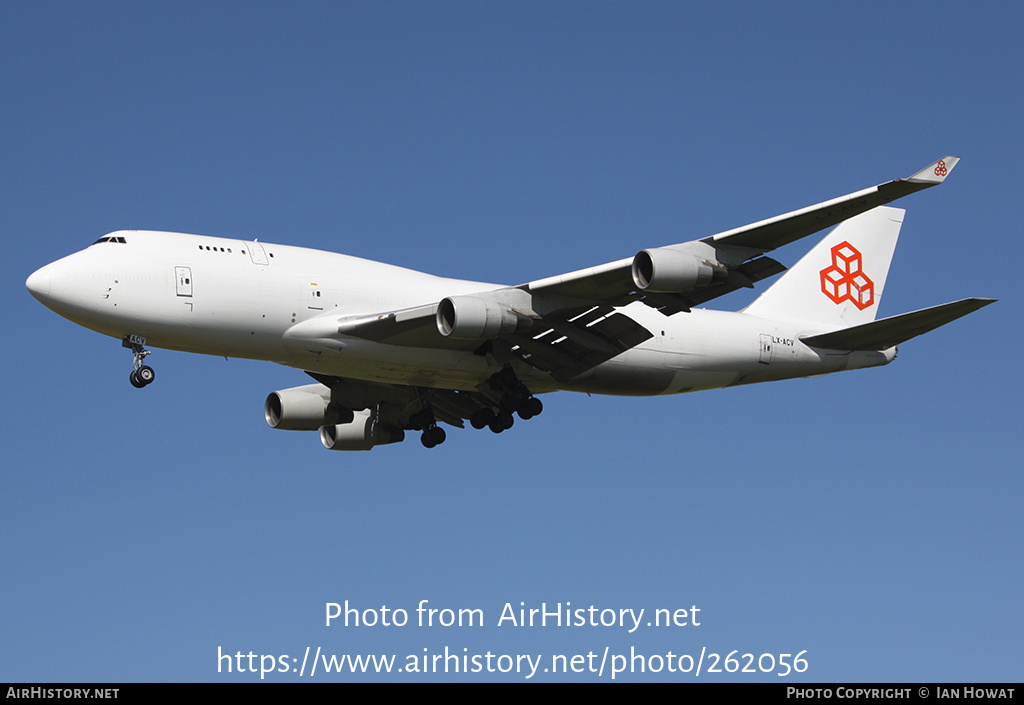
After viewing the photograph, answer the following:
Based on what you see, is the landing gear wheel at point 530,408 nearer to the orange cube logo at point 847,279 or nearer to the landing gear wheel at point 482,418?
the landing gear wheel at point 482,418

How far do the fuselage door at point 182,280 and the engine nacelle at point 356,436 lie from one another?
900 centimetres

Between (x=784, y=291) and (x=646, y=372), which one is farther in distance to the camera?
(x=784, y=291)

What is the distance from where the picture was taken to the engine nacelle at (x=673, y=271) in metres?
27.4

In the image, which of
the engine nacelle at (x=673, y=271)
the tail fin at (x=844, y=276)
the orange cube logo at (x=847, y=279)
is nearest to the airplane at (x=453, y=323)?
the engine nacelle at (x=673, y=271)

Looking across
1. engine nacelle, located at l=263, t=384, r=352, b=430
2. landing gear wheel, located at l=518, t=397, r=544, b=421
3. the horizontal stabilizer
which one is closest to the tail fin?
the horizontal stabilizer

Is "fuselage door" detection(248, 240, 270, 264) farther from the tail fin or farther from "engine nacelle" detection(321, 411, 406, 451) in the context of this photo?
the tail fin

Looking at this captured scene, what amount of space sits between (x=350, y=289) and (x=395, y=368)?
227 centimetres

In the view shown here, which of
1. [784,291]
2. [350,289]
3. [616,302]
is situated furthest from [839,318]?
[350,289]

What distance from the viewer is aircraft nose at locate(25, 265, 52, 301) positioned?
1104 inches

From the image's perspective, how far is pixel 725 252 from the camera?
2812 centimetres
